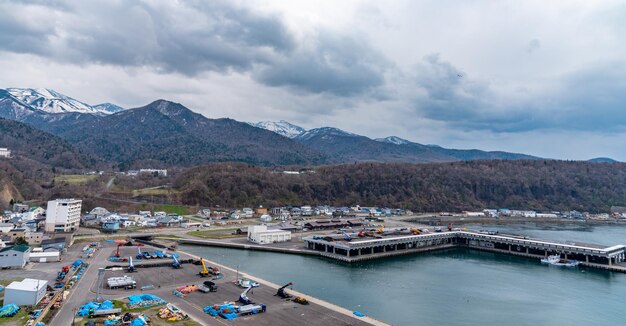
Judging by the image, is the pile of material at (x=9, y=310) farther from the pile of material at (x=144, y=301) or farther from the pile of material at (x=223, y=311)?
the pile of material at (x=223, y=311)

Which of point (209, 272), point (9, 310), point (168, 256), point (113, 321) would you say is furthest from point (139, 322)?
point (168, 256)

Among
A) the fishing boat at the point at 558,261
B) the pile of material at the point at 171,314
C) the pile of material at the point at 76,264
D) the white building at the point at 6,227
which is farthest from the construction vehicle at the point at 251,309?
the white building at the point at 6,227

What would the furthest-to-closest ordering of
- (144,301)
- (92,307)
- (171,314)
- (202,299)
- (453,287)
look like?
(453,287) < (202,299) < (144,301) < (92,307) < (171,314)

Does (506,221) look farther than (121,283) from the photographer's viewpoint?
Yes

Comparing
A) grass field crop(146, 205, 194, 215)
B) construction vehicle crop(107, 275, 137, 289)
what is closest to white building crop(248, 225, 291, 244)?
construction vehicle crop(107, 275, 137, 289)

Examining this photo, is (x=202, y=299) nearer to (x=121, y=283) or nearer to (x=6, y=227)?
(x=121, y=283)

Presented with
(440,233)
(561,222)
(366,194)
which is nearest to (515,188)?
(561,222)

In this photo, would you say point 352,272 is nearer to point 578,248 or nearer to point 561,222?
point 578,248
